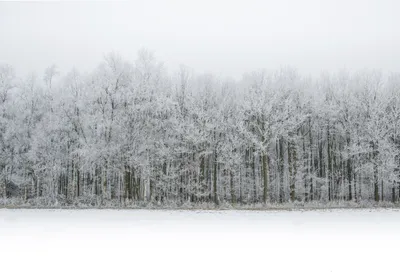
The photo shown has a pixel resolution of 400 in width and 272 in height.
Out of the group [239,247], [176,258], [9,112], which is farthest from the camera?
[9,112]

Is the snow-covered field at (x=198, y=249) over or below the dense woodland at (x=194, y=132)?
below

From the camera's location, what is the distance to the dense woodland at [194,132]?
3441 centimetres

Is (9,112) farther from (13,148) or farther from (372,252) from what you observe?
(372,252)

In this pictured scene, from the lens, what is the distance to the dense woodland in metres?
34.4

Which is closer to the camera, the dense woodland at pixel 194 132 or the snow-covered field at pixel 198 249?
the snow-covered field at pixel 198 249

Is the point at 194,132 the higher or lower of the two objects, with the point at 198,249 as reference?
higher

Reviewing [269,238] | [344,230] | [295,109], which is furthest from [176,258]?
[295,109]

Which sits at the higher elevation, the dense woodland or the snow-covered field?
the dense woodland

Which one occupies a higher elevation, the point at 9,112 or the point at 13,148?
the point at 9,112

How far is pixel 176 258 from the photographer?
9617 mm

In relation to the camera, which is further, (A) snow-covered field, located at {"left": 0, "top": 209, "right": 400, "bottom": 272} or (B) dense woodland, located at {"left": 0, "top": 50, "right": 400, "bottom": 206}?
(B) dense woodland, located at {"left": 0, "top": 50, "right": 400, "bottom": 206}

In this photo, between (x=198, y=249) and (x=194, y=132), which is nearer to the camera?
(x=198, y=249)

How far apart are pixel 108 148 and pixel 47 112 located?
35.3ft

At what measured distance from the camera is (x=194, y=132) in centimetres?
3425
